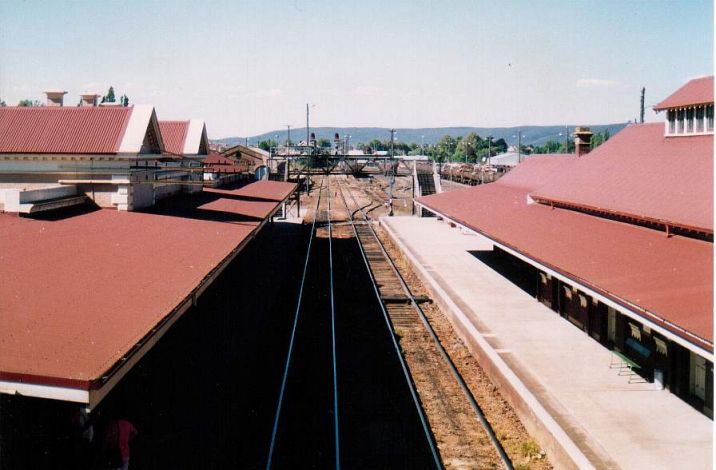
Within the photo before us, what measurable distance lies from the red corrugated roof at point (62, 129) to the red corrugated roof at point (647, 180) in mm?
15962

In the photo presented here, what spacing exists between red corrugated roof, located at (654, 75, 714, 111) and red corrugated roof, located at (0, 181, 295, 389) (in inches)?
545

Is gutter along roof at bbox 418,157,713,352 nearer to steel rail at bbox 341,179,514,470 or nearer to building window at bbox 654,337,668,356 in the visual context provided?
building window at bbox 654,337,668,356

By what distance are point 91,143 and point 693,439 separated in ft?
62.3

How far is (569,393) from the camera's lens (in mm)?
12641

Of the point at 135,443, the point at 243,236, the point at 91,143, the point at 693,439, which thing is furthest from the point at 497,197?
the point at 135,443

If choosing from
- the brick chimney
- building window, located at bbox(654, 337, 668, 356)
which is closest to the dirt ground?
building window, located at bbox(654, 337, 668, 356)

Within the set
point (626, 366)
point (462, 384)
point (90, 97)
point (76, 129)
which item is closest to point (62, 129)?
point (76, 129)

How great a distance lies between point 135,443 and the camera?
10.6 metres

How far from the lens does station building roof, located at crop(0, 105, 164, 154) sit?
20316 mm

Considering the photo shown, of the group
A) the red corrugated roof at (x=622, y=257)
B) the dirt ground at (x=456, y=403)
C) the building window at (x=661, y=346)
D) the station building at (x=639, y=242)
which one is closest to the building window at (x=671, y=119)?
the station building at (x=639, y=242)

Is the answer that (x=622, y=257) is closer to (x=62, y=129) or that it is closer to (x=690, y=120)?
(x=690, y=120)

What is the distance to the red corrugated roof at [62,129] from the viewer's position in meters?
20.4

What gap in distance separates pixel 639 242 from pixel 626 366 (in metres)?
3.14

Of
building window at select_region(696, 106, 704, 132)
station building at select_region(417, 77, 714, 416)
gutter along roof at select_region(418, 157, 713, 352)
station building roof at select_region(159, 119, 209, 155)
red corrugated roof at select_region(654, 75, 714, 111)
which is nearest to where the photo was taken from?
gutter along roof at select_region(418, 157, 713, 352)
